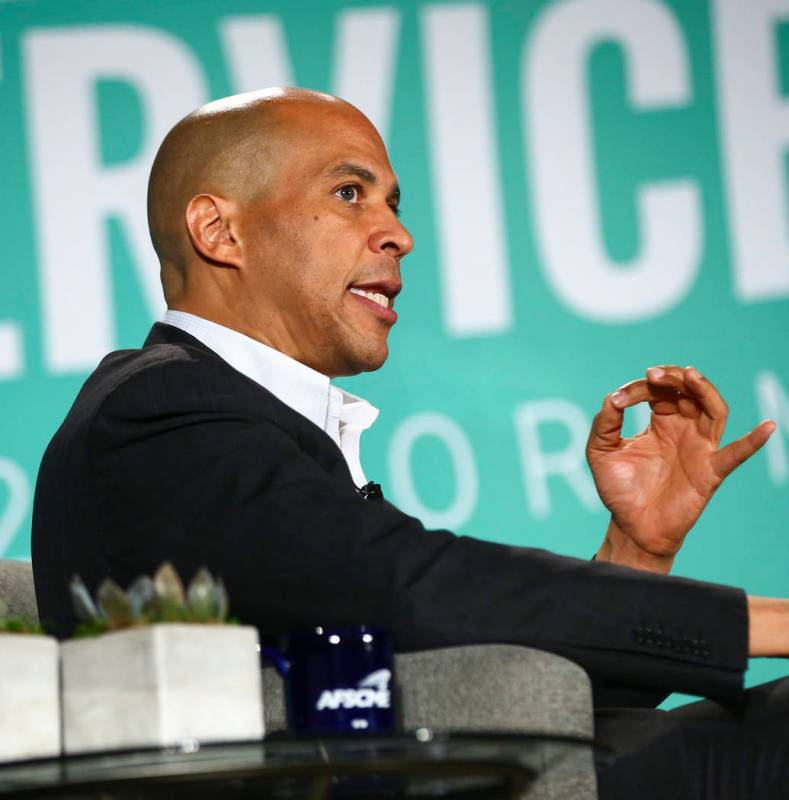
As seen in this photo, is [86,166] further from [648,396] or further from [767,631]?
[767,631]

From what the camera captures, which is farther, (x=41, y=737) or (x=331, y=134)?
(x=331, y=134)

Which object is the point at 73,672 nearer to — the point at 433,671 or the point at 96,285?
the point at 433,671

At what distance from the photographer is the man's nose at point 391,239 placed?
2.15 metres

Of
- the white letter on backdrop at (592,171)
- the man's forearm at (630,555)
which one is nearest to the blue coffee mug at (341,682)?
the man's forearm at (630,555)

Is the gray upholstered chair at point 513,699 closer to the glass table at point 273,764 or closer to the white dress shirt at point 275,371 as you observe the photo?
the glass table at point 273,764

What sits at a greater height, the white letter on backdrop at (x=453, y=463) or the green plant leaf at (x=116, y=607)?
the white letter on backdrop at (x=453, y=463)

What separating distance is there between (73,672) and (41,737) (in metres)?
0.05

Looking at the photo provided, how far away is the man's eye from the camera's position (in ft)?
7.13

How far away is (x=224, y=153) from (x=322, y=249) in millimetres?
203

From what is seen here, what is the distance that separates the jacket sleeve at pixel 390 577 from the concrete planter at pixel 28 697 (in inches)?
13.6

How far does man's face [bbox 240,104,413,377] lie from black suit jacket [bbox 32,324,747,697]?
1.47 ft

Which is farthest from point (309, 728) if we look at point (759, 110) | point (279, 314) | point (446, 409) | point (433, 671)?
point (759, 110)

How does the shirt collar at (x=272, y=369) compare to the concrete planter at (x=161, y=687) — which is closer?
the concrete planter at (x=161, y=687)

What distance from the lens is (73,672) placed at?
1.16 m
